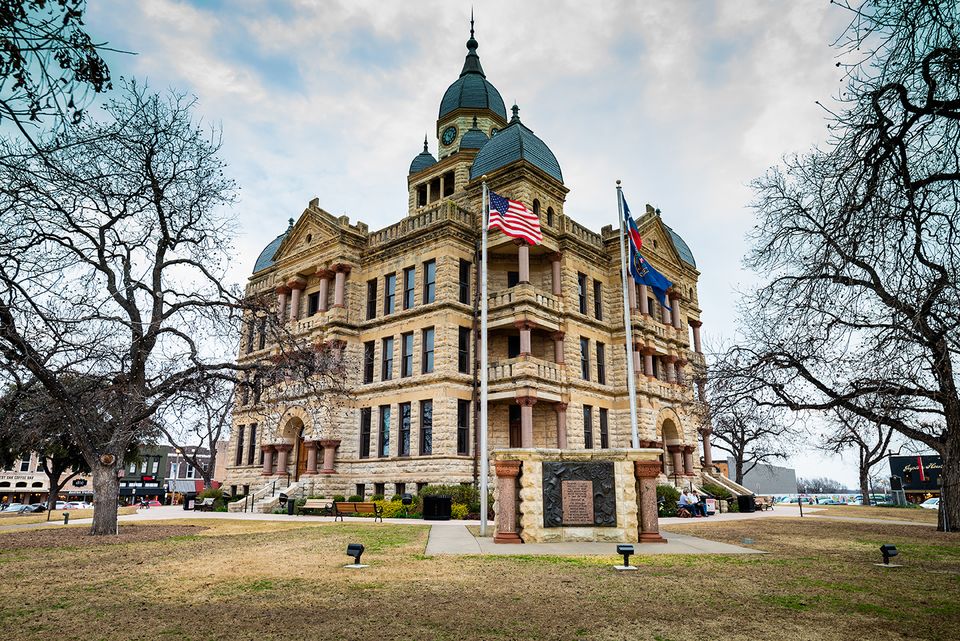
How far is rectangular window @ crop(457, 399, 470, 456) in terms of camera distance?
29.7 m

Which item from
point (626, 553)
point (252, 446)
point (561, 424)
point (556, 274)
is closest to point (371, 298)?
point (556, 274)

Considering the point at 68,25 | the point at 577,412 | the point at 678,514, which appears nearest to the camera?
the point at 68,25

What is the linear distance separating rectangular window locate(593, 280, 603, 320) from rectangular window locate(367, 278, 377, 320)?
12.3 metres

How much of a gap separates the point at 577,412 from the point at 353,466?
38.4 feet

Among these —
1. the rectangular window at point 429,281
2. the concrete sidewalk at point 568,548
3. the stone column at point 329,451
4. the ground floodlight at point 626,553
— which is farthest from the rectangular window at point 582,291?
the ground floodlight at point 626,553

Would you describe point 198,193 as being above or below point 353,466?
above

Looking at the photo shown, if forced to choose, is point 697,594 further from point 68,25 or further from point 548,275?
point 548,275

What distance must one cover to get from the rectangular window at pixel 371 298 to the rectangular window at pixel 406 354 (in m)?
3.25

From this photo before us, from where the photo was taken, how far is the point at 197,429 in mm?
18125

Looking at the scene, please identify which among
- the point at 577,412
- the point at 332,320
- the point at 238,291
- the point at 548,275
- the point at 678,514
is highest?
the point at 548,275

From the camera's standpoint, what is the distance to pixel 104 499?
17.7m

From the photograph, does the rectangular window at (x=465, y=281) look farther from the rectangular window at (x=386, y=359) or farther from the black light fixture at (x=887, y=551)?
the black light fixture at (x=887, y=551)

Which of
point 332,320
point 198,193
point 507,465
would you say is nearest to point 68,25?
point 507,465

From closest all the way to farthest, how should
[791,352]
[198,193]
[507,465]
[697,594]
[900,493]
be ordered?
[697,594] → [507,465] → [198,193] → [791,352] → [900,493]
